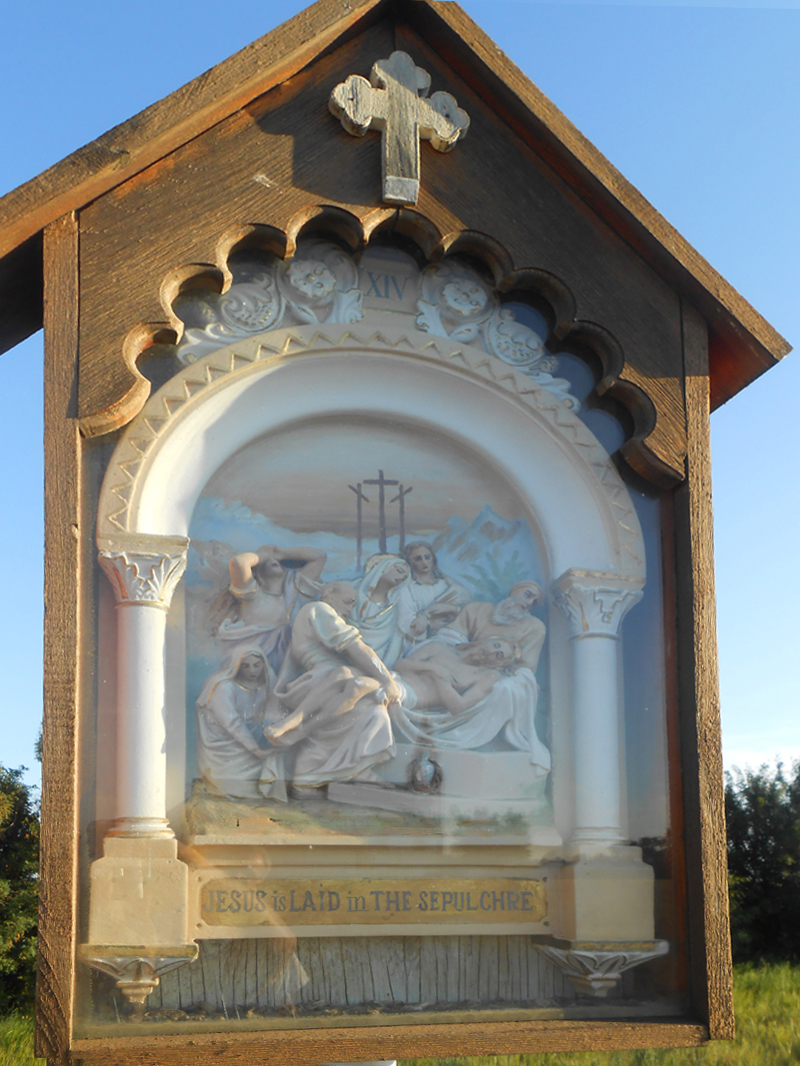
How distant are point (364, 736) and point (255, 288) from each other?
81.0 inches

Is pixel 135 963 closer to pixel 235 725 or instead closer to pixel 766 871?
pixel 235 725

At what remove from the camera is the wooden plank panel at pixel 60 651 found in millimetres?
4633

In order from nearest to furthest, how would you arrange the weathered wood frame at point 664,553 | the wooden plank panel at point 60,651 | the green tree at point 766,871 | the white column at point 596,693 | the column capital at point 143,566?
1. the wooden plank panel at point 60,651
2. the weathered wood frame at point 664,553
3. the column capital at point 143,566
4. the white column at point 596,693
5. the green tree at point 766,871

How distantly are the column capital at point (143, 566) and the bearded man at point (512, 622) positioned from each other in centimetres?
128

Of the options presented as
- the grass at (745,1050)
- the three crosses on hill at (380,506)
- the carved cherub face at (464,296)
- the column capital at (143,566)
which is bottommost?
the grass at (745,1050)

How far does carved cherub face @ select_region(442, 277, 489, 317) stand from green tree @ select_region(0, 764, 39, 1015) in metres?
6.39

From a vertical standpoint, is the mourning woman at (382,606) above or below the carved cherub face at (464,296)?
below

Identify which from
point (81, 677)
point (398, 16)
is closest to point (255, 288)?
point (398, 16)

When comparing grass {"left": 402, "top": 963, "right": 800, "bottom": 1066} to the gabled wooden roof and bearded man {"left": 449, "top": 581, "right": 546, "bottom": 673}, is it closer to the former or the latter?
bearded man {"left": 449, "top": 581, "right": 546, "bottom": 673}

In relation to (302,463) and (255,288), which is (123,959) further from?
(255,288)

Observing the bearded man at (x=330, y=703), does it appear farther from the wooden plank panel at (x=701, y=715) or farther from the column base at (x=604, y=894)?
the wooden plank panel at (x=701, y=715)

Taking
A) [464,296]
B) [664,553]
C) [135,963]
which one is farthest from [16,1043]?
[464,296]

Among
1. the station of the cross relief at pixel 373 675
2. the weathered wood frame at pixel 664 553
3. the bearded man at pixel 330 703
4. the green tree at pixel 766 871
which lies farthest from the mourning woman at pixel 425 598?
the green tree at pixel 766 871

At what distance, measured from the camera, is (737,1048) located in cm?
782
